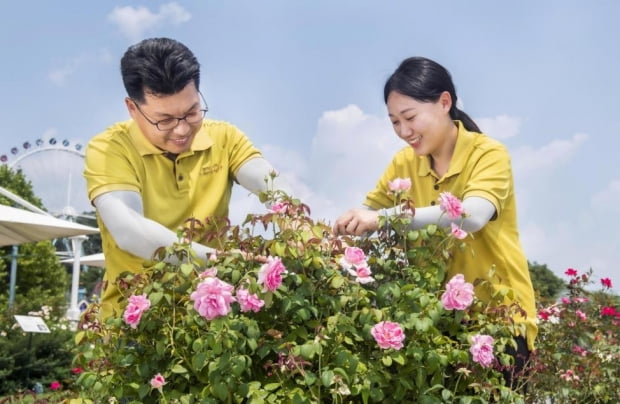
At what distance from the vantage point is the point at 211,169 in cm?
Result: 271

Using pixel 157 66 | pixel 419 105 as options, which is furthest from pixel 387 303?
pixel 157 66

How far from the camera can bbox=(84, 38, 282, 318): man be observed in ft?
8.42

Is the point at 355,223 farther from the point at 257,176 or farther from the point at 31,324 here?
the point at 31,324

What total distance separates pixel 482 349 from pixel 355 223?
569 millimetres

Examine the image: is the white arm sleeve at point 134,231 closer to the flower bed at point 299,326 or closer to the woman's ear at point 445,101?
the flower bed at point 299,326

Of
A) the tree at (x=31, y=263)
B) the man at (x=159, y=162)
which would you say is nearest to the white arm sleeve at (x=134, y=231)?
the man at (x=159, y=162)

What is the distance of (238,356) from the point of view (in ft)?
7.05

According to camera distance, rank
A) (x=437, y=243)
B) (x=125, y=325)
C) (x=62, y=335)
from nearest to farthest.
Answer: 1. (x=125, y=325)
2. (x=437, y=243)
3. (x=62, y=335)

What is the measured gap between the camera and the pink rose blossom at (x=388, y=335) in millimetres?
2221

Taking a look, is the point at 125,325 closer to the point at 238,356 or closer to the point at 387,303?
the point at 238,356

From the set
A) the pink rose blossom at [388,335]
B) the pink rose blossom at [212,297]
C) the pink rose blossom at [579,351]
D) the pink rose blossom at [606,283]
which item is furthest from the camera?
the pink rose blossom at [606,283]

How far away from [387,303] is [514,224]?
59cm

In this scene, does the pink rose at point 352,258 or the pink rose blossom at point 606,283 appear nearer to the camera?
the pink rose at point 352,258

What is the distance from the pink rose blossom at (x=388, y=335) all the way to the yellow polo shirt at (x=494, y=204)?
0.49 meters
